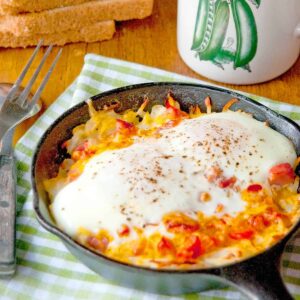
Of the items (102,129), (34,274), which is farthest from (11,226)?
(102,129)

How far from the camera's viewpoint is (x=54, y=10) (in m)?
2.51

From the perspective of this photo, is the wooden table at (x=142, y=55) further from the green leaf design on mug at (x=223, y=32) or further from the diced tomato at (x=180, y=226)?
the diced tomato at (x=180, y=226)

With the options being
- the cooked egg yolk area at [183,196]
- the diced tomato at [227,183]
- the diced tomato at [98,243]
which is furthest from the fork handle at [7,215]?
the diced tomato at [227,183]

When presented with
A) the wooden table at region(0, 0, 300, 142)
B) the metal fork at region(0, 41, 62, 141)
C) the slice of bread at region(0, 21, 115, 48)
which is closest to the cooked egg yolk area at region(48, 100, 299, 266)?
the metal fork at region(0, 41, 62, 141)

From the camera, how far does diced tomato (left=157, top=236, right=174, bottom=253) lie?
4.93 feet

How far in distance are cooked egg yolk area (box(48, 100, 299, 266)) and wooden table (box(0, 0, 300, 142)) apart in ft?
1.98

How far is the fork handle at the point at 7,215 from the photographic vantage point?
1.68 m

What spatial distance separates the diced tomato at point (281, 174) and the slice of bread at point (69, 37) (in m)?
1.14

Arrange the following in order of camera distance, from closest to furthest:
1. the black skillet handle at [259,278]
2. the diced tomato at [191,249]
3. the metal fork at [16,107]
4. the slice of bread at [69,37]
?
the black skillet handle at [259,278]
the diced tomato at [191,249]
the metal fork at [16,107]
the slice of bread at [69,37]

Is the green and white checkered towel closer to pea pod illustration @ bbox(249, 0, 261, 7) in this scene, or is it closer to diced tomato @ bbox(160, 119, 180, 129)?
diced tomato @ bbox(160, 119, 180, 129)

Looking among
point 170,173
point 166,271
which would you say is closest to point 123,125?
point 170,173

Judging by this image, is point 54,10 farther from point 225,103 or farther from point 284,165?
point 284,165

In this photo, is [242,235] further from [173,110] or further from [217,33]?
[217,33]

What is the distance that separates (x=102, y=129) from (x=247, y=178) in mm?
477
